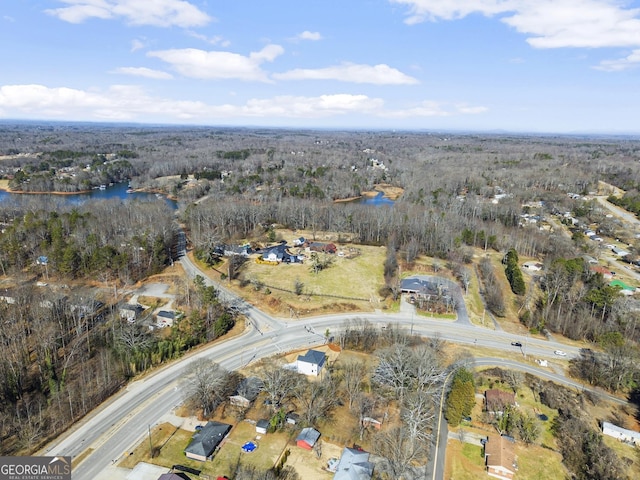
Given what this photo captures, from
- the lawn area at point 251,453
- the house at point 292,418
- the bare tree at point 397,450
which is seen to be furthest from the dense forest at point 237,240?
the bare tree at point 397,450

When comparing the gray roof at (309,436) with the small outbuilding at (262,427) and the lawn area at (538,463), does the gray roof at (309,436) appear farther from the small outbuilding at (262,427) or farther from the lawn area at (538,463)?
the lawn area at (538,463)

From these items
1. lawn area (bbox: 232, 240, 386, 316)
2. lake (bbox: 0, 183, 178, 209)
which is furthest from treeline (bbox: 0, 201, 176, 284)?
lake (bbox: 0, 183, 178, 209)

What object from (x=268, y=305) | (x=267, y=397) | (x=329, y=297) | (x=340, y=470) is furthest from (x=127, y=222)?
(x=340, y=470)

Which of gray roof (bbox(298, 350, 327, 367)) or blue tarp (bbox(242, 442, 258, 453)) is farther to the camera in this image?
gray roof (bbox(298, 350, 327, 367))

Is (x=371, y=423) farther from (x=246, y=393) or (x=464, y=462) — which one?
(x=246, y=393)

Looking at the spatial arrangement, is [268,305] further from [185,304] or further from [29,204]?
Answer: [29,204]

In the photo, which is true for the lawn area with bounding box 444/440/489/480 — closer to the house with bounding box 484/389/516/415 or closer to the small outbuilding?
the house with bounding box 484/389/516/415
